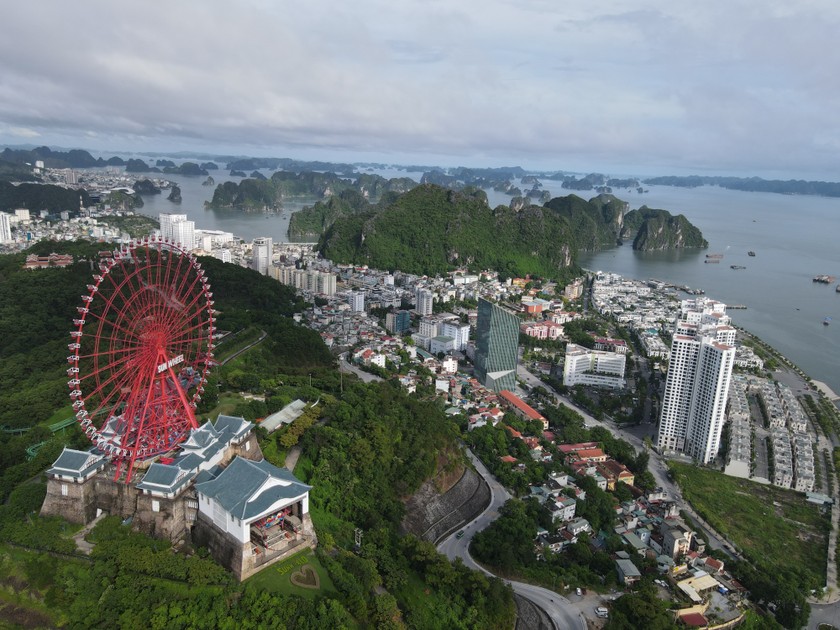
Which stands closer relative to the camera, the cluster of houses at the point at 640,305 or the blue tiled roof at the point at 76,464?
the blue tiled roof at the point at 76,464

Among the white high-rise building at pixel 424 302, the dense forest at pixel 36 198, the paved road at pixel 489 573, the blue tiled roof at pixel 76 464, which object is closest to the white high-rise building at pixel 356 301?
the white high-rise building at pixel 424 302

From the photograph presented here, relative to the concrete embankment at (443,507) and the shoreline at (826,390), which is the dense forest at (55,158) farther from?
the shoreline at (826,390)

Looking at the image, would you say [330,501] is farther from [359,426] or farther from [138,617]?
[138,617]

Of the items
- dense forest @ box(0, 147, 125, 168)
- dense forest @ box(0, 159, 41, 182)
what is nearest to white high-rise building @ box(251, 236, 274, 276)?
dense forest @ box(0, 159, 41, 182)

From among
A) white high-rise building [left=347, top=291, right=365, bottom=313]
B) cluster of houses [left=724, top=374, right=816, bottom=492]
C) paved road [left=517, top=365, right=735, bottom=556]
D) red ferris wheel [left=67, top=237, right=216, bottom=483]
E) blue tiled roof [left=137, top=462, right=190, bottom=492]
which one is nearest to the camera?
blue tiled roof [left=137, top=462, right=190, bottom=492]

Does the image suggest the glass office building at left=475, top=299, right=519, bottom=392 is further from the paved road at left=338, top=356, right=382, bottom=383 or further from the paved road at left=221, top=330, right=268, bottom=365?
the paved road at left=221, top=330, right=268, bottom=365

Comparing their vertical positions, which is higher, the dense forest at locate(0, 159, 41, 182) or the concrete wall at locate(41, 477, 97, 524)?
the dense forest at locate(0, 159, 41, 182)
